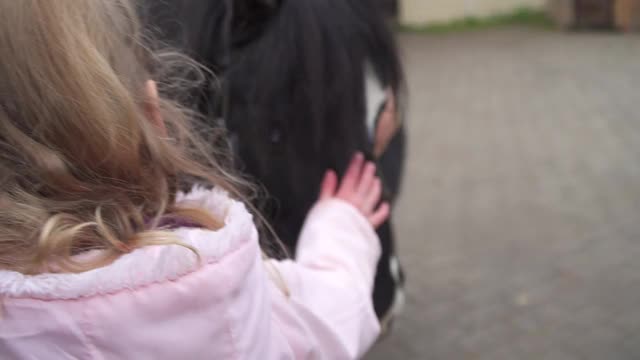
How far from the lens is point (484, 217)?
541 centimetres

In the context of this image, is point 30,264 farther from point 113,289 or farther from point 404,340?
point 404,340

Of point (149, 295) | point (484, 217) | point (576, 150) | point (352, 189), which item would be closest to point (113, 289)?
point (149, 295)

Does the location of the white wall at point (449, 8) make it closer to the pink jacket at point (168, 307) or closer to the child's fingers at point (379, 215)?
the child's fingers at point (379, 215)

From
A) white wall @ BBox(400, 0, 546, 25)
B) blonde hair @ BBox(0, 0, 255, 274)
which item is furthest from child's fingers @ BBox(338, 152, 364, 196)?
white wall @ BBox(400, 0, 546, 25)

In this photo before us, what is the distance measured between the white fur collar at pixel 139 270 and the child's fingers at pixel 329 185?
1.64ft

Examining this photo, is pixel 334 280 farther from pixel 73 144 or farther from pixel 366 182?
pixel 73 144

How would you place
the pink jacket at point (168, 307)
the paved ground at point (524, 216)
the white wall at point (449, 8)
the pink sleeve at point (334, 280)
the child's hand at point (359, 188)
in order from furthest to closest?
the white wall at point (449, 8) < the paved ground at point (524, 216) < the child's hand at point (359, 188) < the pink sleeve at point (334, 280) < the pink jacket at point (168, 307)

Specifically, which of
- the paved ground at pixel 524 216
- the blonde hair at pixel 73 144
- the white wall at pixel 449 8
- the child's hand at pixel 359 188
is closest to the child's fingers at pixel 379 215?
the child's hand at pixel 359 188

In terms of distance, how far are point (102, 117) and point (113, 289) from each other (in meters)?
0.22

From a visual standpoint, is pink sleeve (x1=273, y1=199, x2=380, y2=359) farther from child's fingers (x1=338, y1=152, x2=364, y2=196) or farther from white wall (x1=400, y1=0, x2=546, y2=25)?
white wall (x1=400, y1=0, x2=546, y2=25)

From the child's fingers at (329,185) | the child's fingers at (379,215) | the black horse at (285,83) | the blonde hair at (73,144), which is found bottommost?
the child's fingers at (379,215)

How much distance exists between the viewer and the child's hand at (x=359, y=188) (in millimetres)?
1741

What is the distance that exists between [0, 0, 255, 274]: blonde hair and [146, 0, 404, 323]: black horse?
0.51 metres

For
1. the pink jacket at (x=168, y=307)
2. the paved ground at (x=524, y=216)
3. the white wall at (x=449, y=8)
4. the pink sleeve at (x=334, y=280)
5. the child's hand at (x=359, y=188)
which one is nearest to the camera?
the pink jacket at (x=168, y=307)
